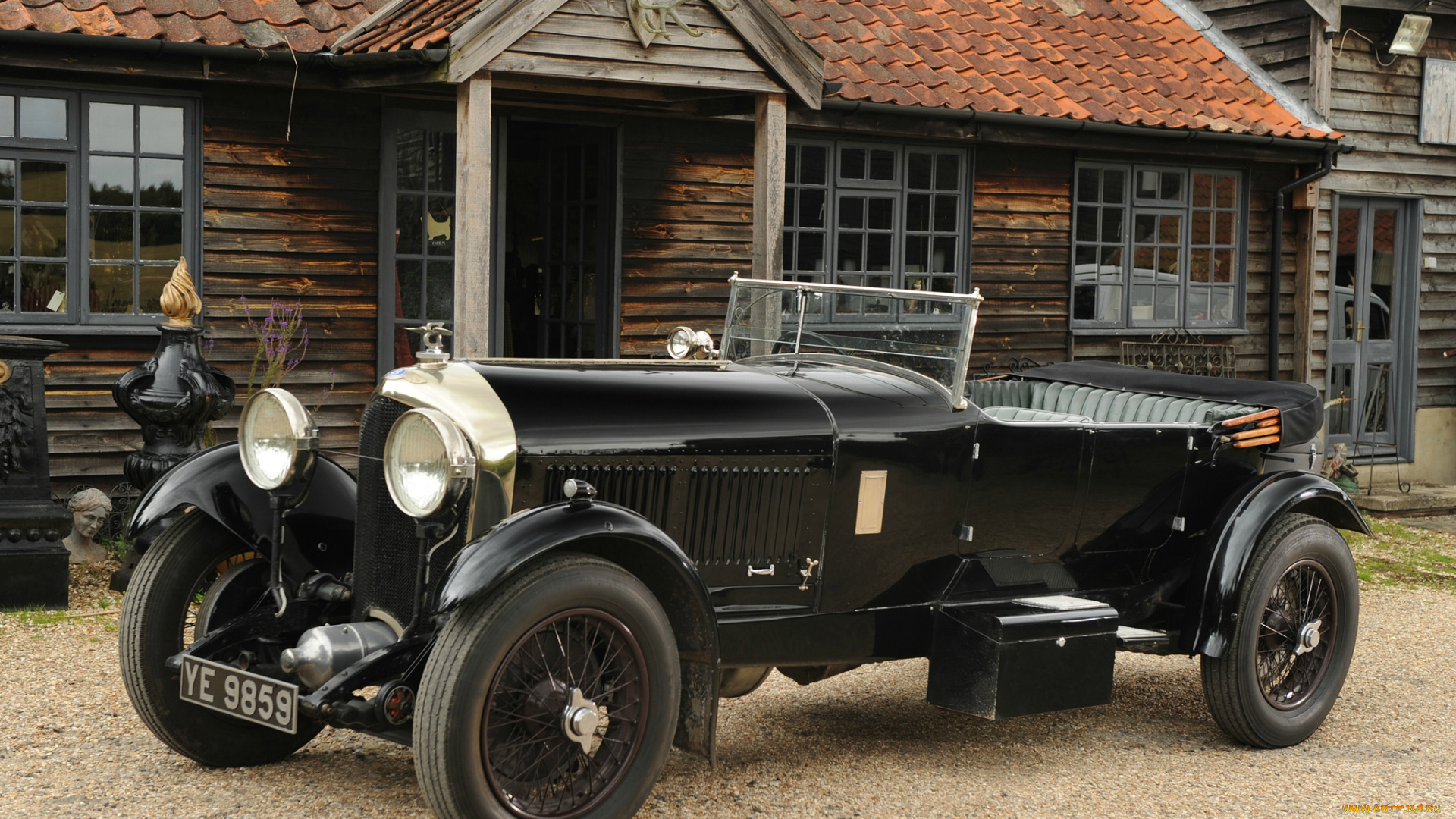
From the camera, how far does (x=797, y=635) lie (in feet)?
12.7

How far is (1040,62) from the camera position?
1024 centimetres

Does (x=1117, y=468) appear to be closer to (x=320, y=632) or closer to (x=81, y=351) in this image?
(x=320, y=632)

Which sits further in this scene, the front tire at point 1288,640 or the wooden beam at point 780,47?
the wooden beam at point 780,47

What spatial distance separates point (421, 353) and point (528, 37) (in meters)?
3.64

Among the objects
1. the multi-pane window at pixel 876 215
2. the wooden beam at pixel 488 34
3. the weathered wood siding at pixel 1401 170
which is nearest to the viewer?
the wooden beam at pixel 488 34

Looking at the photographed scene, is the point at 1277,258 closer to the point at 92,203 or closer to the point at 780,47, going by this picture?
the point at 780,47

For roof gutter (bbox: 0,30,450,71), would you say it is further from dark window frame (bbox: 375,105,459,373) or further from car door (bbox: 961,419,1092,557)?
car door (bbox: 961,419,1092,557)

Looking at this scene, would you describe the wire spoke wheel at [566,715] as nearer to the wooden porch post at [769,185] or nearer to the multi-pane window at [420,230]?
the wooden porch post at [769,185]

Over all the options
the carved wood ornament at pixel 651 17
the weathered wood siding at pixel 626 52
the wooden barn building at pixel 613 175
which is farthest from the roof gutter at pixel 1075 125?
the carved wood ornament at pixel 651 17

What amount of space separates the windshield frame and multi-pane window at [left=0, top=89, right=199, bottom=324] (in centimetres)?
419

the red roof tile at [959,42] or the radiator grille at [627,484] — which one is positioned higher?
the red roof tile at [959,42]

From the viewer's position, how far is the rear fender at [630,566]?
3094 mm

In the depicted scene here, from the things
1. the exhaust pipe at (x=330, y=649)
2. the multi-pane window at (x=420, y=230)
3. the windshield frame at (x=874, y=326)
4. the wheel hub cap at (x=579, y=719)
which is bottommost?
the wheel hub cap at (x=579, y=719)

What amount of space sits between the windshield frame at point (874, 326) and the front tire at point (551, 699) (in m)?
1.25
